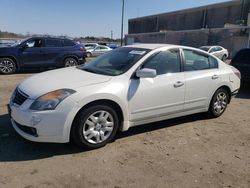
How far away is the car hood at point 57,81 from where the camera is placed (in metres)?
3.82

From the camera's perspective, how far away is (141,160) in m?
3.77

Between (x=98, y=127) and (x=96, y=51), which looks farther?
(x=96, y=51)

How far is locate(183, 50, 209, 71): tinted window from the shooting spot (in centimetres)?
504

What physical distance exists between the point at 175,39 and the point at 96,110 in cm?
4179

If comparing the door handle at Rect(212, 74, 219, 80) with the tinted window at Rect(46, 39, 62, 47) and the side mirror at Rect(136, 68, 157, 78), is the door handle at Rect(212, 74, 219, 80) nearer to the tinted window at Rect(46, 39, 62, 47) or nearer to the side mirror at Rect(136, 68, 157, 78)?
the side mirror at Rect(136, 68, 157, 78)

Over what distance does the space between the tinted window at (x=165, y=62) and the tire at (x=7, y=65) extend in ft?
27.6

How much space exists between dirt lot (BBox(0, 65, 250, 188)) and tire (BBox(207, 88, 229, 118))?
0.58 meters

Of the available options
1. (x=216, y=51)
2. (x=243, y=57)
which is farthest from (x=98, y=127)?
(x=216, y=51)

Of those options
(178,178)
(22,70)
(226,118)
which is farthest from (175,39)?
(178,178)

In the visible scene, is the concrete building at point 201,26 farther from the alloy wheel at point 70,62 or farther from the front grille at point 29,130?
the front grille at point 29,130

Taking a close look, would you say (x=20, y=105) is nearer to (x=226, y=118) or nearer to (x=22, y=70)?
(x=226, y=118)

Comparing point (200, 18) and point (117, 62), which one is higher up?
point (200, 18)

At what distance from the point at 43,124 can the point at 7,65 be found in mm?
8612

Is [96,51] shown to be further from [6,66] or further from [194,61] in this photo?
[194,61]
